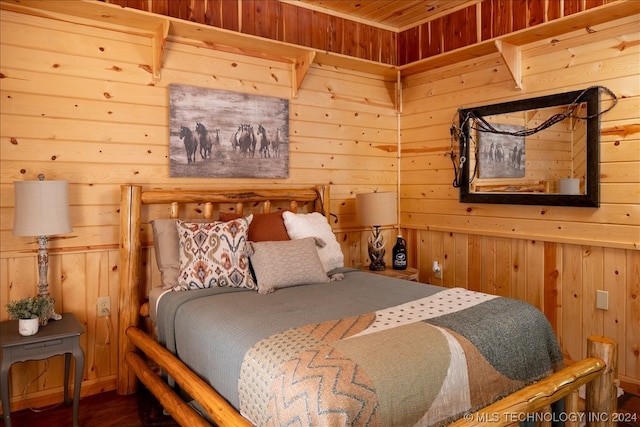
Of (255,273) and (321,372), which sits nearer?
(321,372)

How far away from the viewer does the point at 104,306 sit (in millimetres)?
2842

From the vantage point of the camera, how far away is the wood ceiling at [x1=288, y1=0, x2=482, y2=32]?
3643 millimetres

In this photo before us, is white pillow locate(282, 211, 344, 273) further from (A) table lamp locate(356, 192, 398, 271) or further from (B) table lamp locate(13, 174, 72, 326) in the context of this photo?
(B) table lamp locate(13, 174, 72, 326)

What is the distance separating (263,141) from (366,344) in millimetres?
2114

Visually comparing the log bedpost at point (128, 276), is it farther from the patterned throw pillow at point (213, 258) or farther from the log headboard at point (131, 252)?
the patterned throw pillow at point (213, 258)

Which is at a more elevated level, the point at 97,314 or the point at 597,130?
the point at 597,130

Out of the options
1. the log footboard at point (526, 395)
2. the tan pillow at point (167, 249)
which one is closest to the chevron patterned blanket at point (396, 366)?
the log footboard at point (526, 395)

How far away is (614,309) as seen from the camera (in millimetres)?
2902

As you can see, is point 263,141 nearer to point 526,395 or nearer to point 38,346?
point 38,346

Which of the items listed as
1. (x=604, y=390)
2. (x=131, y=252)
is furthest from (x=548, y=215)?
(x=131, y=252)

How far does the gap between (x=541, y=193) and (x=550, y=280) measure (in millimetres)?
600

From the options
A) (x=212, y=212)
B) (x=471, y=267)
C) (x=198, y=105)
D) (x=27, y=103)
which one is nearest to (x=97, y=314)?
(x=212, y=212)

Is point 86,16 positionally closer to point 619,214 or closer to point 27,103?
point 27,103

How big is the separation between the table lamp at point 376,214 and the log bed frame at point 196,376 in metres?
0.29
